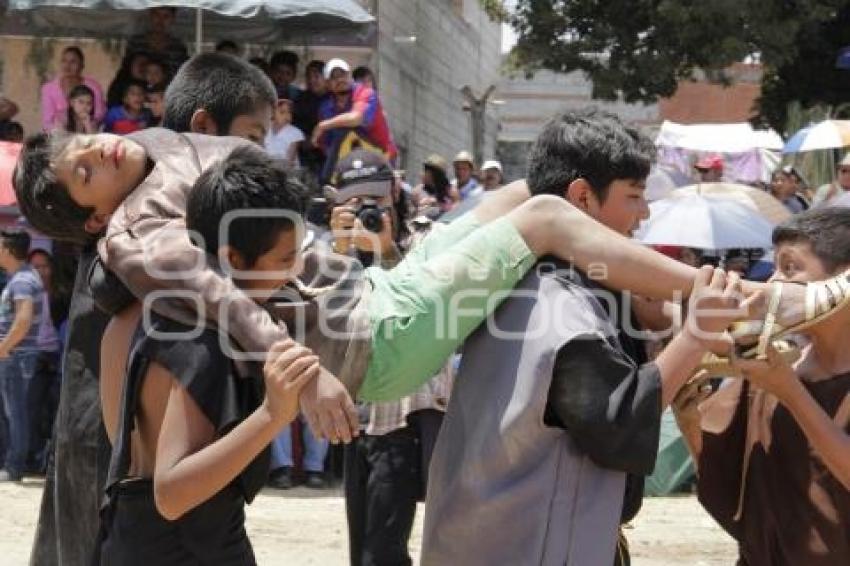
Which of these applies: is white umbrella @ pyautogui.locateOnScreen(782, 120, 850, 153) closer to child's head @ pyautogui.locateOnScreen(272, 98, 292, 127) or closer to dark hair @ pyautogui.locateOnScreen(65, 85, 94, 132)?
child's head @ pyautogui.locateOnScreen(272, 98, 292, 127)

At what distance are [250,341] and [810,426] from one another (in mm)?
1270

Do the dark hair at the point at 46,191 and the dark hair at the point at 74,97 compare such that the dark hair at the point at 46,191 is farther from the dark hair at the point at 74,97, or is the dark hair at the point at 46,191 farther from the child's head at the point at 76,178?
the dark hair at the point at 74,97

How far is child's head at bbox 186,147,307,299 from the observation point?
10.3 feet

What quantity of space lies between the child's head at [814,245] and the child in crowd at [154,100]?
8.06m

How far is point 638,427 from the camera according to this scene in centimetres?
301

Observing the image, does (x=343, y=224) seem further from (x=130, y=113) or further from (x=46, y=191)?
(x=130, y=113)

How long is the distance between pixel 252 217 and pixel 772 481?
1423 millimetres

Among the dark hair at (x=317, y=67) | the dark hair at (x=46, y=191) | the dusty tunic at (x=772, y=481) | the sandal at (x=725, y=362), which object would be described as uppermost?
the dark hair at (x=317, y=67)

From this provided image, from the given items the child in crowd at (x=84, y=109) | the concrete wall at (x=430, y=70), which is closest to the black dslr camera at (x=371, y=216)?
the child in crowd at (x=84, y=109)

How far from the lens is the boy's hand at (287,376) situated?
114 inches

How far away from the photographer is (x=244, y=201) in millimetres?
3131

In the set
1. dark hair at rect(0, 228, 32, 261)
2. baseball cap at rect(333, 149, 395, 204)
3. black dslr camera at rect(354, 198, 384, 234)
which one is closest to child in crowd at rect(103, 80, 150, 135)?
dark hair at rect(0, 228, 32, 261)

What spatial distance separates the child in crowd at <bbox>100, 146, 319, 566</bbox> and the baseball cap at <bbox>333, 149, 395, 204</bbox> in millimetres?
3084

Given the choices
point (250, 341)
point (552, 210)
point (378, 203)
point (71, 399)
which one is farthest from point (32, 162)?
point (378, 203)
